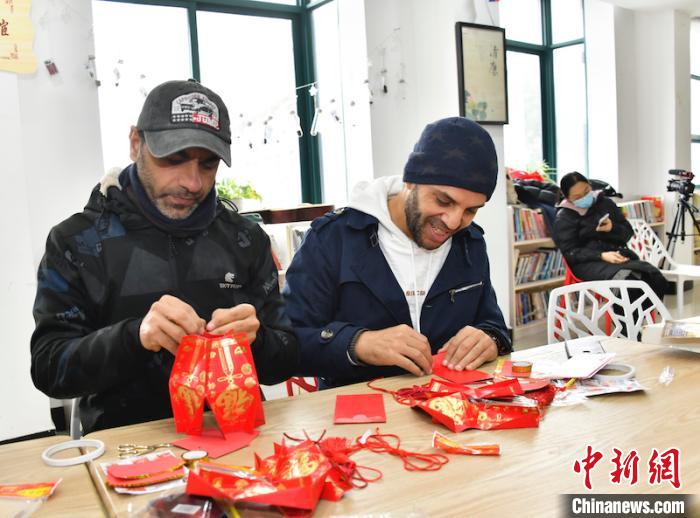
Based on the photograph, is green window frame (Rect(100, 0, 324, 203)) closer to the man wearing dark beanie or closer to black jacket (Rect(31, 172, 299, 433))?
the man wearing dark beanie

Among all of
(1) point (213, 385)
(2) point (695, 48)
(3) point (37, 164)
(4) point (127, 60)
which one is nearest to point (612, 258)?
(4) point (127, 60)

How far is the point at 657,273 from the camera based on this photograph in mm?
4789

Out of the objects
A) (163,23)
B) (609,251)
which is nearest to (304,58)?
(163,23)

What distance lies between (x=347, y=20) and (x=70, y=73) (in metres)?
2.03

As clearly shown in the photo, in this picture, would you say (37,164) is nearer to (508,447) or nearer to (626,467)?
(508,447)

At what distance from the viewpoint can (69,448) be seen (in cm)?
118

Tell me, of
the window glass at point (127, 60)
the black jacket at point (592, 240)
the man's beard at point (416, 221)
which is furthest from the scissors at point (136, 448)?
the black jacket at point (592, 240)

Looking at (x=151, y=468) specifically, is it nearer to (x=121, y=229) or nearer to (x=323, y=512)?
(x=323, y=512)

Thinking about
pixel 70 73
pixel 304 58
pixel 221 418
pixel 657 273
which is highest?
pixel 304 58

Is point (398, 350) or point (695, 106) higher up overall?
point (695, 106)

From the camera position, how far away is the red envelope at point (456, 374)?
1.52 meters

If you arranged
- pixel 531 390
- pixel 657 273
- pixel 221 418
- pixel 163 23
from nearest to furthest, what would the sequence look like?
1. pixel 221 418
2. pixel 531 390
3. pixel 163 23
4. pixel 657 273

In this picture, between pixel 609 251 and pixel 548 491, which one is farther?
pixel 609 251

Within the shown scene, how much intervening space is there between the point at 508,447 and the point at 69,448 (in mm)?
803
